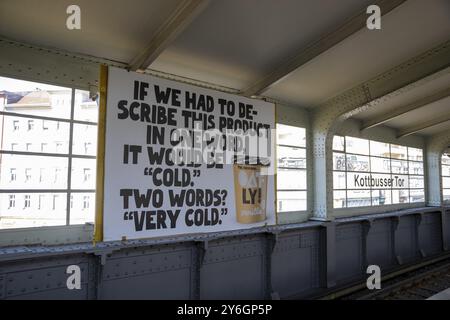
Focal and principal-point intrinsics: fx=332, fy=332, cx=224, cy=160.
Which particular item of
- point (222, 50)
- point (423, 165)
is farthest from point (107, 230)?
point (423, 165)

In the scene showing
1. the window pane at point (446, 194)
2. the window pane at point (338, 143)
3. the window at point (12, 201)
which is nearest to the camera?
the window at point (12, 201)

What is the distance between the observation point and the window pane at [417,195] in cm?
1017

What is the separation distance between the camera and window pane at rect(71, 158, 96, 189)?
4090 mm

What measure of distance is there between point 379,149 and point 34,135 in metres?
8.22

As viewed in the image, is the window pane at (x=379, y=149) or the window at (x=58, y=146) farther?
the window pane at (x=379, y=149)

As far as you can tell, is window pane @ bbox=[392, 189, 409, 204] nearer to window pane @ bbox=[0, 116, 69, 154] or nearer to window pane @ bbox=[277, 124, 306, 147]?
window pane @ bbox=[277, 124, 306, 147]

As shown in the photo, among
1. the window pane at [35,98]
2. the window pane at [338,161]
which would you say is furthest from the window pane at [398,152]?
the window pane at [35,98]

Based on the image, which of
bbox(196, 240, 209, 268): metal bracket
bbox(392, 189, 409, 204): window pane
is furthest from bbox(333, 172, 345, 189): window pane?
bbox(196, 240, 209, 268): metal bracket

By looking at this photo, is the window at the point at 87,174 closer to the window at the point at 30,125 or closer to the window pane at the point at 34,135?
the window pane at the point at 34,135

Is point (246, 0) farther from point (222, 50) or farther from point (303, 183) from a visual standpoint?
point (303, 183)

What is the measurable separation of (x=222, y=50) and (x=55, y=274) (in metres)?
3.39

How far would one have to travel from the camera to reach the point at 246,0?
11.7ft

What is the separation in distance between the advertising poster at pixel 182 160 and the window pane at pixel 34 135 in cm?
57

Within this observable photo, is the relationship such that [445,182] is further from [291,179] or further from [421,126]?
[291,179]
